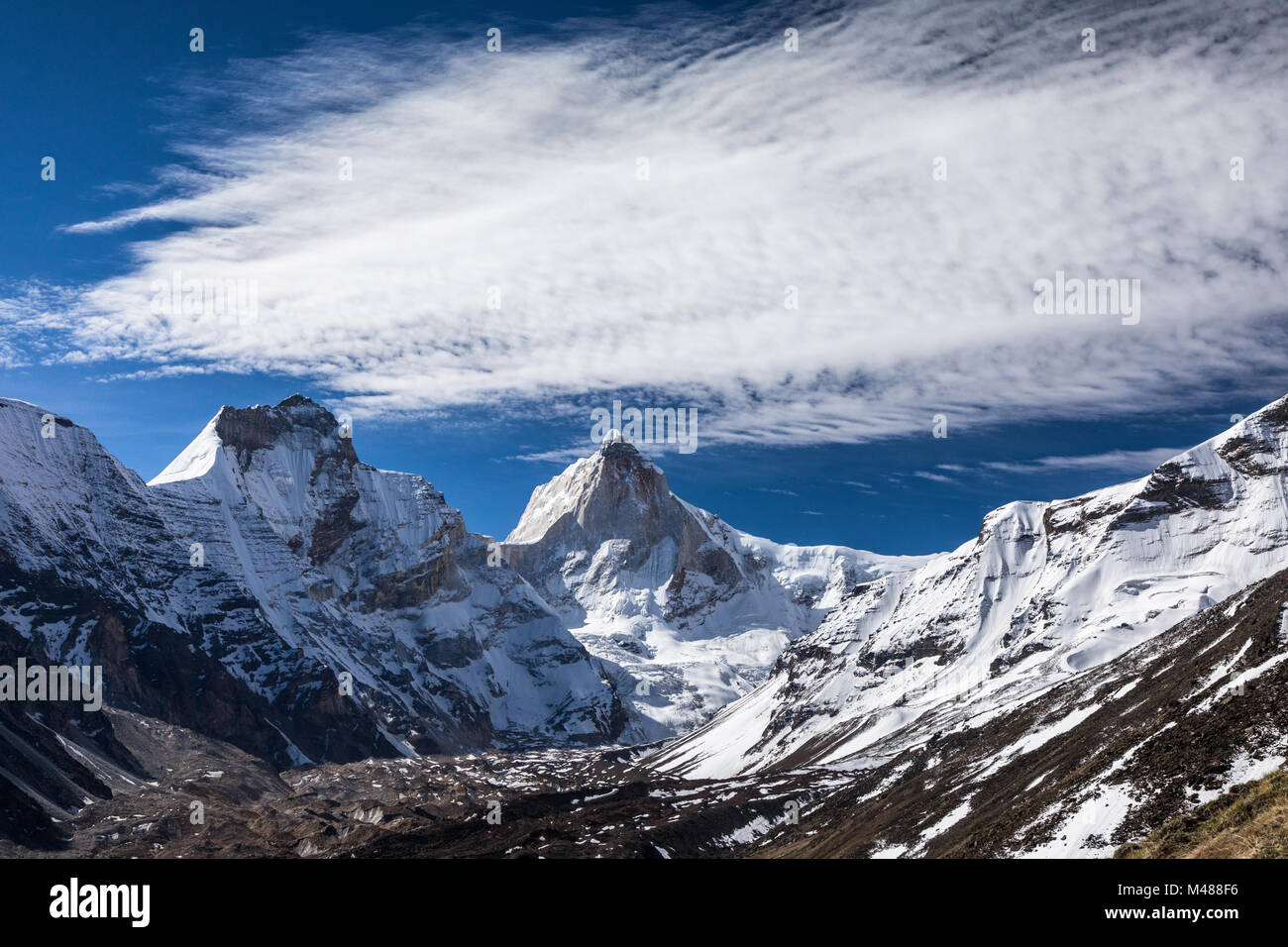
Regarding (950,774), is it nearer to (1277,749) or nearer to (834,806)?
(834,806)
